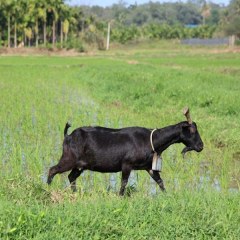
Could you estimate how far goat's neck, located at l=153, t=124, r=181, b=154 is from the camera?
5836mm

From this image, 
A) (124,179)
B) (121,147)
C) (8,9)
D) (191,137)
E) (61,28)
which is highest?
(191,137)

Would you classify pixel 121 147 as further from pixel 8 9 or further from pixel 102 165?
pixel 8 9

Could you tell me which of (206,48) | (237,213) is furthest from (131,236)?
(206,48)

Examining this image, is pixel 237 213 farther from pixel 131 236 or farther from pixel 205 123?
pixel 205 123

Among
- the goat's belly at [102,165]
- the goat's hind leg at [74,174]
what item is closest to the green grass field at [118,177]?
the goat's hind leg at [74,174]

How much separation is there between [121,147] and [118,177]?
112 centimetres

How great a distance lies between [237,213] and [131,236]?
104 centimetres

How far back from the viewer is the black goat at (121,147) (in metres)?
5.78

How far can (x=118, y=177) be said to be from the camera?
6.84 metres

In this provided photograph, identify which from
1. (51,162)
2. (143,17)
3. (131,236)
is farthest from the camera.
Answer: (143,17)

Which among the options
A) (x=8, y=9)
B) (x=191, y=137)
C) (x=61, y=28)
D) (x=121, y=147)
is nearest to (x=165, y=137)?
(x=191, y=137)

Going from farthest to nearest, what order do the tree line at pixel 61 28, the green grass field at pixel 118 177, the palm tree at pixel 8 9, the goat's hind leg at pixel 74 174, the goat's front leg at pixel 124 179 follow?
1. the tree line at pixel 61 28
2. the palm tree at pixel 8 9
3. the goat's hind leg at pixel 74 174
4. the goat's front leg at pixel 124 179
5. the green grass field at pixel 118 177

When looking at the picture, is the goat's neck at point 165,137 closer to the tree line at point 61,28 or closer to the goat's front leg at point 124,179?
the goat's front leg at point 124,179

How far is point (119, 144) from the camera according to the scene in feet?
19.2
